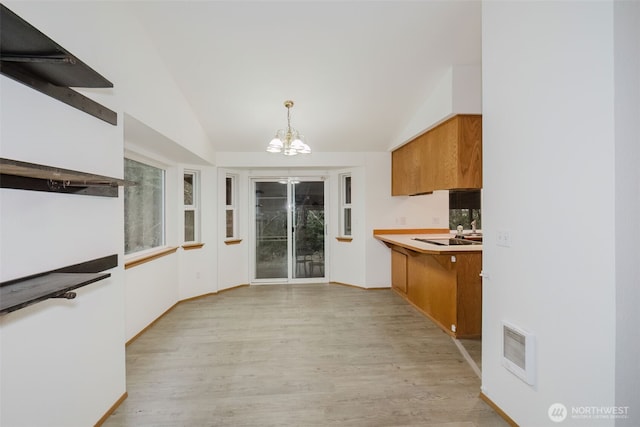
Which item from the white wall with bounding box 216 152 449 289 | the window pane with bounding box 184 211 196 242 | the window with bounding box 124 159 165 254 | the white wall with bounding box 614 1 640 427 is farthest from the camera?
the white wall with bounding box 216 152 449 289

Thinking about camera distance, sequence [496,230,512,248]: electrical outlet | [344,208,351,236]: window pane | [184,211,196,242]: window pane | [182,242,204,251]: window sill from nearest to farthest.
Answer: [496,230,512,248]: electrical outlet, [182,242,204,251]: window sill, [184,211,196,242]: window pane, [344,208,351,236]: window pane

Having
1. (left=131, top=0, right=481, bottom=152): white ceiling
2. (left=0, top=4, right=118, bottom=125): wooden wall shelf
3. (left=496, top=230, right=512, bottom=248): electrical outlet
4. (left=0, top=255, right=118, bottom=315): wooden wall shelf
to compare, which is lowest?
(left=0, top=255, right=118, bottom=315): wooden wall shelf

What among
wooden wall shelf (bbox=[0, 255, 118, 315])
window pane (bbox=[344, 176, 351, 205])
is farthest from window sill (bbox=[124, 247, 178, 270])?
window pane (bbox=[344, 176, 351, 205])

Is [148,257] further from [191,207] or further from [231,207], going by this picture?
[231,207]

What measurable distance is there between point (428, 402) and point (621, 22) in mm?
2289

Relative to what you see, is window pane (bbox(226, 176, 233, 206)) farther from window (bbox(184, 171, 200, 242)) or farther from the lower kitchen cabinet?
the lower kitchen cabinet

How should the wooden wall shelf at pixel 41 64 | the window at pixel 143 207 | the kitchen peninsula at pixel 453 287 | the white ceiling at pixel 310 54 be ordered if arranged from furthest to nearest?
1. the window at pixel 143 207
2. the kitchen peninsula at pixel 453 287
3. the white ceiling at pixel 310 54
4. the wooden wall shelf at pixel 41 64

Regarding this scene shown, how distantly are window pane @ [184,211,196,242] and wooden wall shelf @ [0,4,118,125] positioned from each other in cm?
280

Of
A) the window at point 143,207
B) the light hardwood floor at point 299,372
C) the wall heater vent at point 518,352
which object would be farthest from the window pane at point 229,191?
the wall heater vent at point 518,352

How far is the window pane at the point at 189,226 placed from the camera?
4270 mm

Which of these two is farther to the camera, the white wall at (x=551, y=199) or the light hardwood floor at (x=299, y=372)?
the light hardwood floor at (x=299, y=372)

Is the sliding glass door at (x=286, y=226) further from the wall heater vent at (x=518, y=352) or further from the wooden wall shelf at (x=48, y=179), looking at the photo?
the wall heater vent at (x=518, y=352)

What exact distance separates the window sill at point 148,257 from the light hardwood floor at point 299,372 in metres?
0.78

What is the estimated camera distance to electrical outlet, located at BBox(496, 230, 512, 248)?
1776mm
